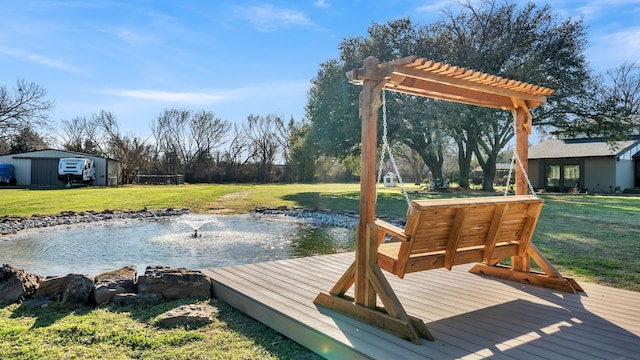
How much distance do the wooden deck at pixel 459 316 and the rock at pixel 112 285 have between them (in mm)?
834

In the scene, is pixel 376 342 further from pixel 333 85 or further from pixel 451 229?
pixel 333 85

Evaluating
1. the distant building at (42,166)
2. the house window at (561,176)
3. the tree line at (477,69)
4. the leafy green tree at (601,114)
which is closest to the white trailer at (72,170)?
the distant building at (42,166)

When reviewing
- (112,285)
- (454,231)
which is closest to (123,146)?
(112,285)

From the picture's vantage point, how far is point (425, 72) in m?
3.19

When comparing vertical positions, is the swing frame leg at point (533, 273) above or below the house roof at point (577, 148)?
below

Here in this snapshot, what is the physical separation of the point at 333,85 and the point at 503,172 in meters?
22.9

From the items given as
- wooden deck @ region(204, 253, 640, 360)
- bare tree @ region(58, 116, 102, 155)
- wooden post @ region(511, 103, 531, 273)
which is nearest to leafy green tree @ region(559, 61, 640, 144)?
wooden post @ region(511, 103, 531, 273)

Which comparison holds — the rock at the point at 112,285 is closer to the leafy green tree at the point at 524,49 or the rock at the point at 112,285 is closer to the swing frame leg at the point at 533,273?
the swing frame leg at the point at 533,273

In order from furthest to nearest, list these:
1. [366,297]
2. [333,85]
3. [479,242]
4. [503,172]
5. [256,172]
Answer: [503,172]
[256,172]
[333,85]
[479,242]
[366,297]

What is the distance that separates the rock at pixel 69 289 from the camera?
3.89 meters

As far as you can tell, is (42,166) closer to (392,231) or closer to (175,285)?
(175,285)

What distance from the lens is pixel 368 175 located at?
3.08 meters

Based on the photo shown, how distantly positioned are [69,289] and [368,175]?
10.4 ft

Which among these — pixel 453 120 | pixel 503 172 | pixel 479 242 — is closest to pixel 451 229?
pixel 479 242
